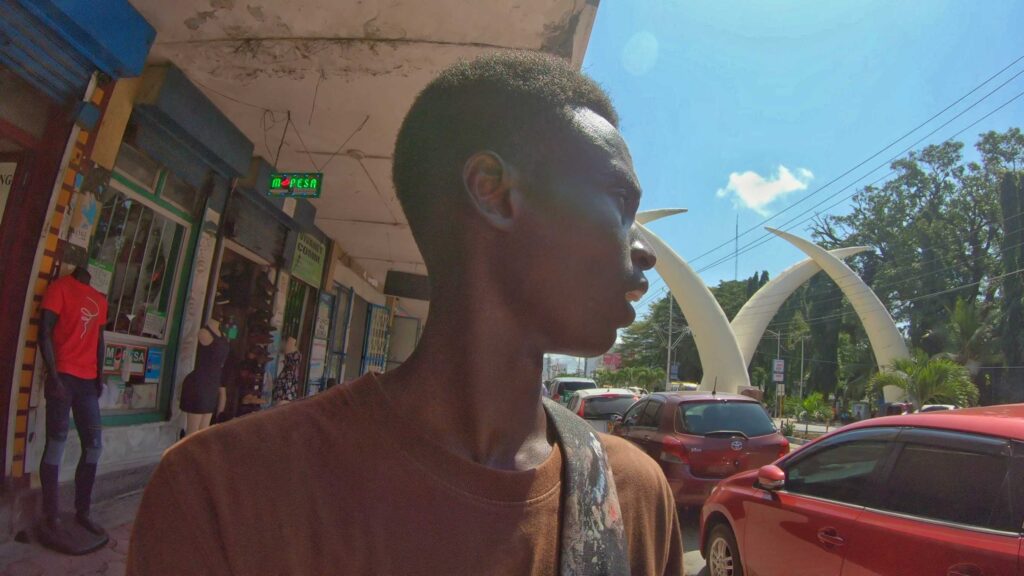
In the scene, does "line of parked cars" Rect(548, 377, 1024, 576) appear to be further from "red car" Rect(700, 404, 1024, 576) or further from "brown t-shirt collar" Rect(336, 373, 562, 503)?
"brown t-shirt collar" Rect(336, 373, 562, 503)

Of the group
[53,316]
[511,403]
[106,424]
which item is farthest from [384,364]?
[511,403]

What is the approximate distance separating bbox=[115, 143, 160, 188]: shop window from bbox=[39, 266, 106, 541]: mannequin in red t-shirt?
4.71 ft

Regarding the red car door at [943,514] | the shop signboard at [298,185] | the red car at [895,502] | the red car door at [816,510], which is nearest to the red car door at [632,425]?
the red car at [895,502]

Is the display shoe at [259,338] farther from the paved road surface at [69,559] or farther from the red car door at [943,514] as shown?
the red car door at [943,514]

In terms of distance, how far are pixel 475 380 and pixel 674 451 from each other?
6.09 meters

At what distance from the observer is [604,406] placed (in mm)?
11008

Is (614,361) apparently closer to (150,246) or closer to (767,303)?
(767,303)

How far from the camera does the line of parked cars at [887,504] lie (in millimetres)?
2678

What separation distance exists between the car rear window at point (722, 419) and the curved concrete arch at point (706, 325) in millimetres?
26240

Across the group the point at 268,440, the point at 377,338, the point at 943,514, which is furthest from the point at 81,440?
the point at 377,338

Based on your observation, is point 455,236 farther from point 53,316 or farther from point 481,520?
point 53,316

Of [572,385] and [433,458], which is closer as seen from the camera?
[433,458]

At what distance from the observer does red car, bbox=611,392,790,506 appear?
646 centimetres

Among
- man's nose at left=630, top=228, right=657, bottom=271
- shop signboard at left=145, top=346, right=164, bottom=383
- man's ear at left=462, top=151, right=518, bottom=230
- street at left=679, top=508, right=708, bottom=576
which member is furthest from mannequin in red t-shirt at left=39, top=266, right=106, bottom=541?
street at left=679, top=508, right=708, bottom=576
